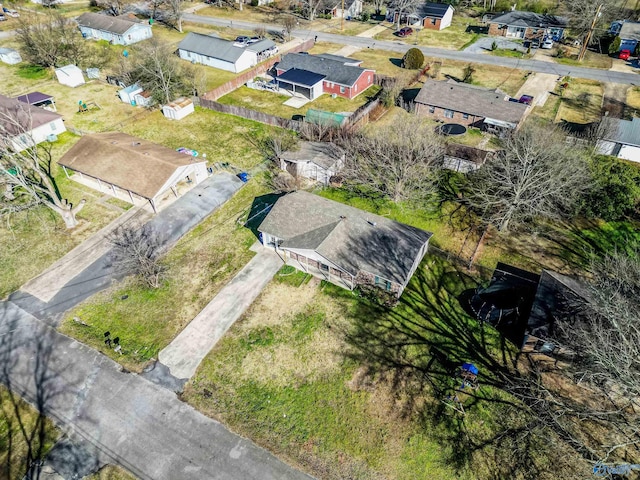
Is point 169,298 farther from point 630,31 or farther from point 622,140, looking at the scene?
point 630,31

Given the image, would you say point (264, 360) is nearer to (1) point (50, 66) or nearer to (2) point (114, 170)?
(2) point (114, 170)

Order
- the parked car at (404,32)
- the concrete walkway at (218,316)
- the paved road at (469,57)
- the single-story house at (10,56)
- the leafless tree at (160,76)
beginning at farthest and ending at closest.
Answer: the parked car at (404,32) → the single-story house at (10,56) → the paved road at (469,57) → the leafless tree at (160,76) → the concrete walkway at (218,316)

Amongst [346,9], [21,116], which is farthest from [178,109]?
[346,9]

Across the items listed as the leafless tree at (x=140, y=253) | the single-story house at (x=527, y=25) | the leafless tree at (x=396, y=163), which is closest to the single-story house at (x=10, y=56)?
the leafless tree at (x=140, y=253)

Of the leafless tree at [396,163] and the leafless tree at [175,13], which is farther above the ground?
the leafless tree at [175,13]

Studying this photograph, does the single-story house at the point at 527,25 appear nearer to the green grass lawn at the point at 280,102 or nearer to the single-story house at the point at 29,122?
the green grass lawn at the point at 280,102

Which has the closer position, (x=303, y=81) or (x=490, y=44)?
(x=303, y=81)

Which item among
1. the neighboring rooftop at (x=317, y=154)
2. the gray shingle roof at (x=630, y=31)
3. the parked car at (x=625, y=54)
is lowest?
the neighboring rooftop at (x=317, y=154)
